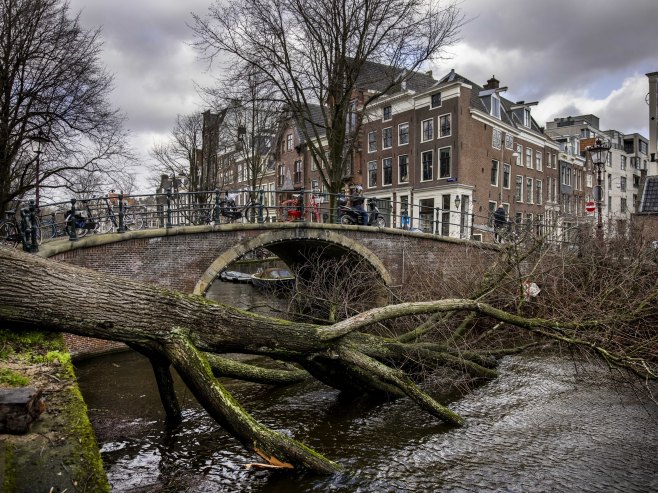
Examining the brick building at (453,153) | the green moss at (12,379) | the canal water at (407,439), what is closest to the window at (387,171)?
the brick building at (453,153)

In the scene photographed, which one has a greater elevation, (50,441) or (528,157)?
(528,157)

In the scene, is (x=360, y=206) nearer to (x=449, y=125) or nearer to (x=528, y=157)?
(x=449, y=125)

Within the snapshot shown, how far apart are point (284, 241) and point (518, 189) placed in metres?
23.7

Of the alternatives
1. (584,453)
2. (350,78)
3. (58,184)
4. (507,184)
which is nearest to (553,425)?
(584,453)

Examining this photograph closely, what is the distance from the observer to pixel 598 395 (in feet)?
28.6

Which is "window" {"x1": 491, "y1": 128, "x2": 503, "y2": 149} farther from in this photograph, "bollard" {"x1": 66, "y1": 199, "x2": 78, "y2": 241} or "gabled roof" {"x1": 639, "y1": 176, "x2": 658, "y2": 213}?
"bollard" {"x1": 66, "y1": 199, "x2": 78, "y2": 241}

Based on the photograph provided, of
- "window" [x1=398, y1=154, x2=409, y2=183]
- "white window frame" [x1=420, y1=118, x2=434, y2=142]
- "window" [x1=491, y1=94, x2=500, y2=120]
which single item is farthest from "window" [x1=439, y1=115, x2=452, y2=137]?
"window" [x1=491, y1=94, x2=500, y2=120]

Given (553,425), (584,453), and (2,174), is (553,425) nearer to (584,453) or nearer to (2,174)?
(584,453)

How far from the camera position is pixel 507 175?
33.1 meters

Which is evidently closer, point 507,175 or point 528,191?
point 507,175

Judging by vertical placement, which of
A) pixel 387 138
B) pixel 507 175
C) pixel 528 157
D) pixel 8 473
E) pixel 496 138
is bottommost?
pixel 8 473

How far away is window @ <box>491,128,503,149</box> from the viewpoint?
3178cm

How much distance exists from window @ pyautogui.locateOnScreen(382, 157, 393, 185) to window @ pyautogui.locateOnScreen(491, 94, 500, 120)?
682cm

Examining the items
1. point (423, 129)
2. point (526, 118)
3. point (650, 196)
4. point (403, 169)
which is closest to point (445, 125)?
point (423, 129)
